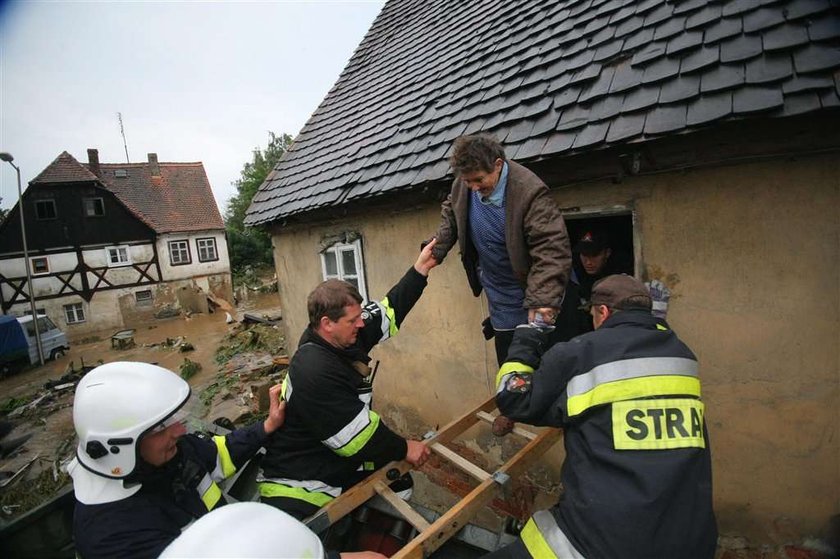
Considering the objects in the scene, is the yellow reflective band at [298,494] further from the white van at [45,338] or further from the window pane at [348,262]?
the white van at [45,338]

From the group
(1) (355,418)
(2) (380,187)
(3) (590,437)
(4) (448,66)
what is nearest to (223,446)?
(1) (355,418)

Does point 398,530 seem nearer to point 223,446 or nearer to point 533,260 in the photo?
point 223,446

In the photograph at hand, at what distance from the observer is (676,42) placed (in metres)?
2.89

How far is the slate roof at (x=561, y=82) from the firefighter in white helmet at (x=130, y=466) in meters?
2.94

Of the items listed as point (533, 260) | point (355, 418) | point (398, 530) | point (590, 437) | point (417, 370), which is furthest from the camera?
point (417, 370)

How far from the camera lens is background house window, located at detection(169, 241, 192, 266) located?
78.6 ft

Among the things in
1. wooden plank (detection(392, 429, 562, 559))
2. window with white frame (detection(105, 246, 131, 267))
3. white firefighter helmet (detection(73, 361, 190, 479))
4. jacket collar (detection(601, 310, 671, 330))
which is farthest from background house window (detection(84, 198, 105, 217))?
jacket collar (detection(601, 310, 671, 330))

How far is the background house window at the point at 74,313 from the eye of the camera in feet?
69.8

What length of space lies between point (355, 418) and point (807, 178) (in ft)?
10.4

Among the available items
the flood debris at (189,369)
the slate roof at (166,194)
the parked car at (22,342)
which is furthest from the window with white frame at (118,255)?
the flood debris at (189,369)

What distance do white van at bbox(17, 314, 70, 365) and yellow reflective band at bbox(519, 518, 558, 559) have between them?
19844 mm

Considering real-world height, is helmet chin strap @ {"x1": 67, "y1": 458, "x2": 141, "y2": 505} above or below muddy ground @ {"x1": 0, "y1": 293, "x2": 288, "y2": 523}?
above

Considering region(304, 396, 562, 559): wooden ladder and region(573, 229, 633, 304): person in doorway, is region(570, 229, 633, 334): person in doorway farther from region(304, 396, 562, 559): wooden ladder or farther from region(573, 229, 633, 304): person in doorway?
region(304, 396, 562, 559): wooden ladder

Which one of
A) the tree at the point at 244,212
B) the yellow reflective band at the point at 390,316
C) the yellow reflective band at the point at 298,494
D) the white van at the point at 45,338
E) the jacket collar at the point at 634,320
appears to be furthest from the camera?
the tree at the point at 244,212
